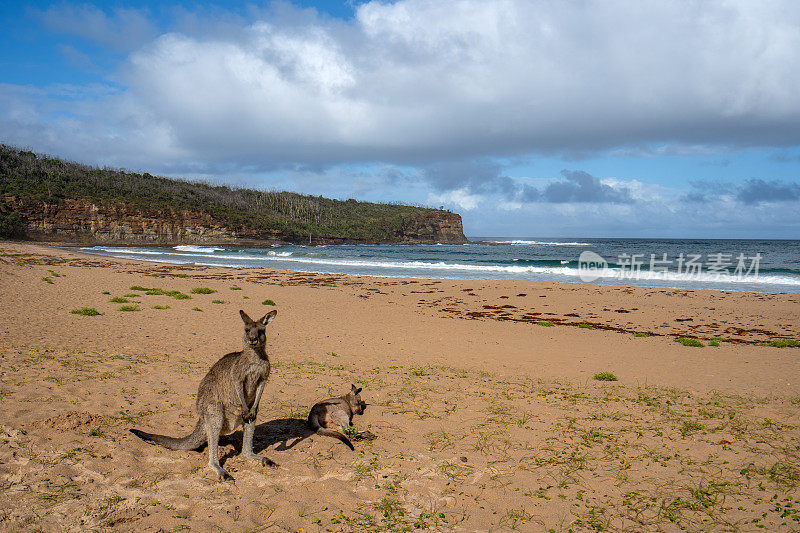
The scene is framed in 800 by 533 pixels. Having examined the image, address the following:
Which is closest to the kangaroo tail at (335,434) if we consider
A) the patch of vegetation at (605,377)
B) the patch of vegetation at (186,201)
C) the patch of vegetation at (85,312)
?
the patch of vegetation at (605,377)

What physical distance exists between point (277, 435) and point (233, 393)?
1396 millimetres

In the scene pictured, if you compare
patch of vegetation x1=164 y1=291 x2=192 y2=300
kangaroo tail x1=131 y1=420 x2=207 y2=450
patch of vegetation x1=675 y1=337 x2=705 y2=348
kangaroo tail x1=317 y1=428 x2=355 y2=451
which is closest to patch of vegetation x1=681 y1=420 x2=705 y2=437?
kangaroo tail x1=317 y1=428 x2=355 y2=451

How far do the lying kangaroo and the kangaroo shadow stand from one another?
529mm

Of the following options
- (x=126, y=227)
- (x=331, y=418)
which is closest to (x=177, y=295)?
(x=331, y=418)

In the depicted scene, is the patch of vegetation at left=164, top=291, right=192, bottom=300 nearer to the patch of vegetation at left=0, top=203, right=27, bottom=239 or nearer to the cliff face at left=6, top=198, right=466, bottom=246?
the patch of vegetation at left=0, top=203, right=27, bottom=239

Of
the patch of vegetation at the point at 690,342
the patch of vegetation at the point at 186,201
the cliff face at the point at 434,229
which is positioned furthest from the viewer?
the cliff face at the point at 434,229

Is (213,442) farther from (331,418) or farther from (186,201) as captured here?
(186,201)

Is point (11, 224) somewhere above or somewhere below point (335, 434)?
above

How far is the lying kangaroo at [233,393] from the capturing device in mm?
4836

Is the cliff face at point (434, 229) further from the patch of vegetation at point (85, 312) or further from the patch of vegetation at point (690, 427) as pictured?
the patch of vegetation at point (690, 427)

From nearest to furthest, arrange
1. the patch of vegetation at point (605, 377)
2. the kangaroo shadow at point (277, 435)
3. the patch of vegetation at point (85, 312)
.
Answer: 1. the kangaroo shadow at point (277, 435)
2. the patch of vegetation at point (605, 377)
3. the patch of vegetation at point (85, 312)

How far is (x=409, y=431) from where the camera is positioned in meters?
6.32

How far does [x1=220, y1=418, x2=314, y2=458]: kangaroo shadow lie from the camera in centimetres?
565

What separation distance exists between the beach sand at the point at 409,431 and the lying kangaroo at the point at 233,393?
195 mm
